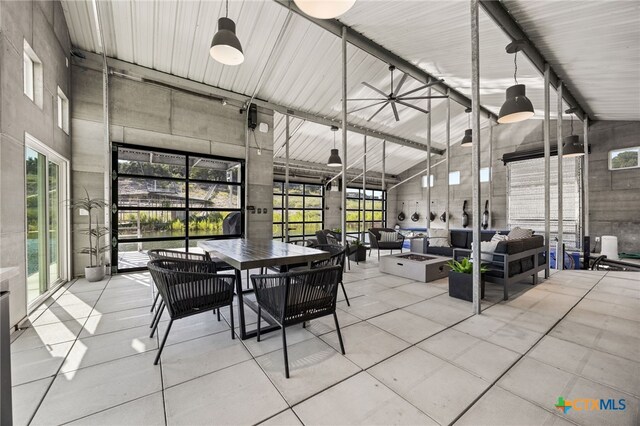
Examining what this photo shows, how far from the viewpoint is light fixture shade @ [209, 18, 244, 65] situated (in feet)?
9.87

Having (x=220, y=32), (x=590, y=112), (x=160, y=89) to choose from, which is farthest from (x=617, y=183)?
(x=160, y=89)

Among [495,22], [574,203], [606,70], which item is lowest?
[574,203]

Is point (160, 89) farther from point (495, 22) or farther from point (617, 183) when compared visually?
point (617, 183)

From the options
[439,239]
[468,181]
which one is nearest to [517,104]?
[439,239]

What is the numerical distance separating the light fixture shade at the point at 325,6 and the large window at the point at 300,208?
8572 mm

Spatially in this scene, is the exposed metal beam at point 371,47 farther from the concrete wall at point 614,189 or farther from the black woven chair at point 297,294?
the concrete wall at point 614,189

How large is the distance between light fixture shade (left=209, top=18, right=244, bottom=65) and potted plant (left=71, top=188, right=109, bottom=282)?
11.4ft

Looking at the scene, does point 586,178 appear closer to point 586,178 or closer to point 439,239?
point 586,178

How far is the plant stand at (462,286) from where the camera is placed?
3.48 m

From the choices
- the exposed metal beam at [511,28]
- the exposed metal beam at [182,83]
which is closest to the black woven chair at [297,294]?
the exposed metal beam at [511,28]

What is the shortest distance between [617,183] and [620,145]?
1.09m

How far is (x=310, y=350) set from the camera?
7.28 feet

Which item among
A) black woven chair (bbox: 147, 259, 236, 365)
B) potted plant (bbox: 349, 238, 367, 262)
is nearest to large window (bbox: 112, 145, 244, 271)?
potted plant (bbox: 349, 238, 367, 262)

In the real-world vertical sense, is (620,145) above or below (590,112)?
below
